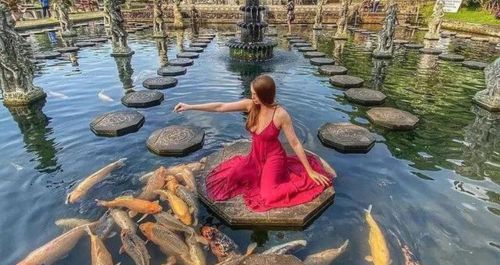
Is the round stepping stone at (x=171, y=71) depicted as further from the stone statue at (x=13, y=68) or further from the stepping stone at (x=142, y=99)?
the stone statue at (x=13, y=68)

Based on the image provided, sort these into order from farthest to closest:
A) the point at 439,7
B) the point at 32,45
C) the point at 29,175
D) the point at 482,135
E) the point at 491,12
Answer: the point at 491,12, the point at 439,7, the point at 32,45, the point at 482,135, the point at 29,175

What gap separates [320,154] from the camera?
6863 mm

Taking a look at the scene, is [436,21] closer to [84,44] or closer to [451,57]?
[451,57]

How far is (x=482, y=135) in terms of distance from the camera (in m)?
7.76

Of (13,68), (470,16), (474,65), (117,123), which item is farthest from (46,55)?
(470,16)

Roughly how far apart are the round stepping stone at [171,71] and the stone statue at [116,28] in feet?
13.9

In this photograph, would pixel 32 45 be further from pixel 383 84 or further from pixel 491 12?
pixel 491 12

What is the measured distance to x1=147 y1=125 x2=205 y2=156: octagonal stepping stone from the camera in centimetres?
675

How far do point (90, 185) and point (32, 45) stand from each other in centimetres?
1735

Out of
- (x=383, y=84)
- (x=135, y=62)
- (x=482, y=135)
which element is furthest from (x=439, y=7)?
(x=135, y=62)

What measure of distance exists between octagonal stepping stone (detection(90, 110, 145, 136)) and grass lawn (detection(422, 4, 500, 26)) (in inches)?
1198

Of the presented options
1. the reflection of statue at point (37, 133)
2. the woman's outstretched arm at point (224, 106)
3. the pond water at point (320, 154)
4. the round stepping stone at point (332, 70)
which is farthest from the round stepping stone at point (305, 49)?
the woman's outstretched arm at point (224, 106)

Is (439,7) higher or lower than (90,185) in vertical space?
higher

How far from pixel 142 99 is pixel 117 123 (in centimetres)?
179
